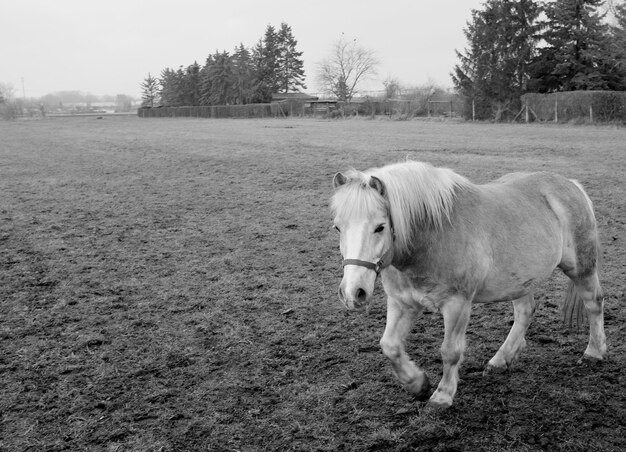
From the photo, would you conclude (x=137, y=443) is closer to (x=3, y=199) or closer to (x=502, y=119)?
(x=3, y=199)

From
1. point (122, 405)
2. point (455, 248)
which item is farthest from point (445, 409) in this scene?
point (122, 405)

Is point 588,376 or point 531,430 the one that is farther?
point 588,376

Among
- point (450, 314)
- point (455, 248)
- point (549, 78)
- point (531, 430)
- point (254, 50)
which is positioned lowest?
point (531, 430)

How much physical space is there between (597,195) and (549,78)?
3400 centimetres

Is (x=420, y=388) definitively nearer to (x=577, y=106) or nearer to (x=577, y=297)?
(x=577, y=297)

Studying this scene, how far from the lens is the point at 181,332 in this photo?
4.94m

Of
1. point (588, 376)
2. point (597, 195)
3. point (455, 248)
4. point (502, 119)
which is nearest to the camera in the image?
point (455, 248)

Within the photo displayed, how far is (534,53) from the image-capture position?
41.0 meters

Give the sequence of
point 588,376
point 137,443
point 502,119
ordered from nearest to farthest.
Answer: point 137,443 < point 588,376 < point 502,119

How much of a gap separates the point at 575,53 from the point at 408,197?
42.0 meters

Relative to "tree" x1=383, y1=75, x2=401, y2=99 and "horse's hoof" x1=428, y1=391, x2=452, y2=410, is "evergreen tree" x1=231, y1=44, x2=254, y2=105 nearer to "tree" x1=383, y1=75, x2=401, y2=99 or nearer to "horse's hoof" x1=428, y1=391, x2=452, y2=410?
"tree" x1=383, y1=75, x2=401, y2=99

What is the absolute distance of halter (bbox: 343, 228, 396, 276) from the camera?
306cm

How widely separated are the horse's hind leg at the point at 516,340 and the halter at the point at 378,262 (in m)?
1.45

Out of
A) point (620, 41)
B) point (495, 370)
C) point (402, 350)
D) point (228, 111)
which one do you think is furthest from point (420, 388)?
point (228, 111)
